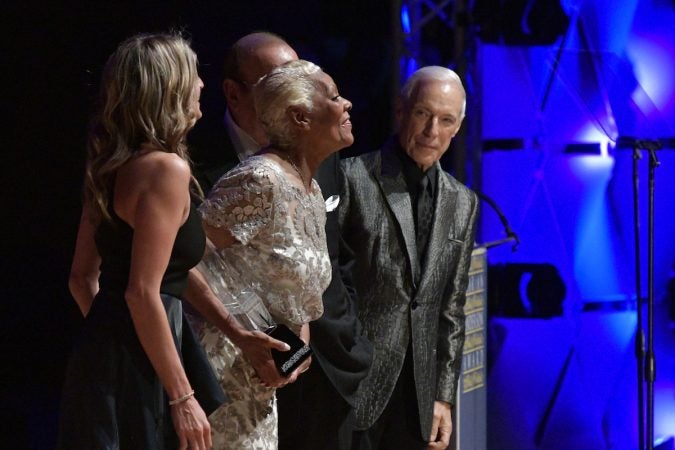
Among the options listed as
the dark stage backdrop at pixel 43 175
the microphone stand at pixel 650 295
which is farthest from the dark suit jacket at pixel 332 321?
the microphone stand at pixel 650 295

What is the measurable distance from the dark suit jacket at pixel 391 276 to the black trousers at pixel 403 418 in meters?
0.02

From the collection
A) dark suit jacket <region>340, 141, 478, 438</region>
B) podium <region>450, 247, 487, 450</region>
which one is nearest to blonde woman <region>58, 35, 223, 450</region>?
dark suit jacket <region>340, 141, 478, 438</region>

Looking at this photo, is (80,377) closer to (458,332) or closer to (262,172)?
(262,172)

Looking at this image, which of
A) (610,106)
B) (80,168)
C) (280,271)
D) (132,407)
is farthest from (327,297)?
(610,106)

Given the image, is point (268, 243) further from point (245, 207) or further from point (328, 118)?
point (328, 118)

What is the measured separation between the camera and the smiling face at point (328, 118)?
2641 mm

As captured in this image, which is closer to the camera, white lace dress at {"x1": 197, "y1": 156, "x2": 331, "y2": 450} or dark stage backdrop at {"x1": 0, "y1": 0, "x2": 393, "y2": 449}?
white lace dress at {"x1": 197, "y1": 156, "x2": 331, "y2": 450}

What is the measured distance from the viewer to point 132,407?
2195 mm

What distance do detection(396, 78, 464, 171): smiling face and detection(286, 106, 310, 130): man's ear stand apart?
2.61 ft

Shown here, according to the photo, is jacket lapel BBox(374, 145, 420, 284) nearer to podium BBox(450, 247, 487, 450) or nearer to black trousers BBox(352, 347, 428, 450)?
black trousers BBox(352, 347, 428, 450)

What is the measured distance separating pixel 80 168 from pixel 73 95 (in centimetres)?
27

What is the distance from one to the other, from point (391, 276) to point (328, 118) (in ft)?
2.32

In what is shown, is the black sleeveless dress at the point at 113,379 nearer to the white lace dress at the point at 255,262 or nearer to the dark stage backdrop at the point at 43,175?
the white lace dress at the point at 255,262

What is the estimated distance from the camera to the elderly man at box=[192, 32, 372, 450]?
2914mm
